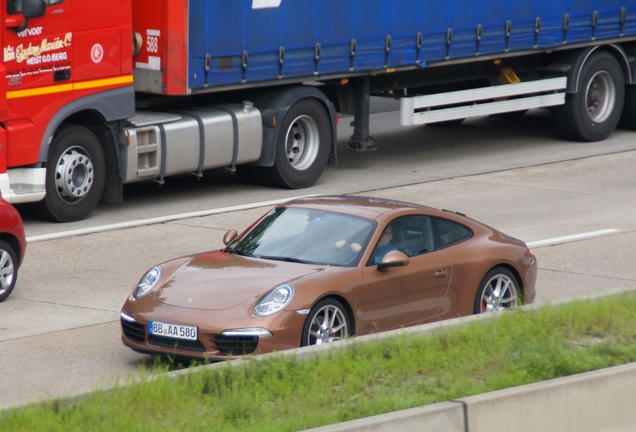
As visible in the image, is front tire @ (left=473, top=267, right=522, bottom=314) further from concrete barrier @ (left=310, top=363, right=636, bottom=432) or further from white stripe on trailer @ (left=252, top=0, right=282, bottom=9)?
white stripe on trailer @ (left=252, top=0, right=282, bottom=9)

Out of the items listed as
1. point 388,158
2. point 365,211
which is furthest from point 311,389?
point 388,158

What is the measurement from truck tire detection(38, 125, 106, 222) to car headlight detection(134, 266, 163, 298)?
17.1 feet

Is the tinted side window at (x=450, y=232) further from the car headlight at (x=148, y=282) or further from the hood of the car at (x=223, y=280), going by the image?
the car headlight at (x=148, y=282)

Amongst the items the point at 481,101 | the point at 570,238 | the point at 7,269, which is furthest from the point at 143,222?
the point at 481,101

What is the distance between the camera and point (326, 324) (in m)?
9.76

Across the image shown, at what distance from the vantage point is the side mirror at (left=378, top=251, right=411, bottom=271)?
33.1 feet

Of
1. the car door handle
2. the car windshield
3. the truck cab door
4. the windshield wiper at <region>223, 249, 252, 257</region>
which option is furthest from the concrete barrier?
the truck cab door

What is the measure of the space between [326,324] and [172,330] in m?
1.14

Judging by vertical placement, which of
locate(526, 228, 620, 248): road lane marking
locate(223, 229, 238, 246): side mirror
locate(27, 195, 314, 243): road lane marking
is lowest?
locate(27, 195, 314, 243): road lane marking

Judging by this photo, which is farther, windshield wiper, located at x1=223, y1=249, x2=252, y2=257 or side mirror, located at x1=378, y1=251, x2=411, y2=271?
windshield wiper, located at x1=223, y1=249, x2=252, y2=257

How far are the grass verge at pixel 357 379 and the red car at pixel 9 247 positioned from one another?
276 cm

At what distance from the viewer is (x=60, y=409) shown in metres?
7.11

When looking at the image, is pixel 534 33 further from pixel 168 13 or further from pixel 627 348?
pixel 627 348

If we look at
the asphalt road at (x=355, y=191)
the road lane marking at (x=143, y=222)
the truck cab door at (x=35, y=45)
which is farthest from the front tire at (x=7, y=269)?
the truck cab door at (x=35, y=45)
